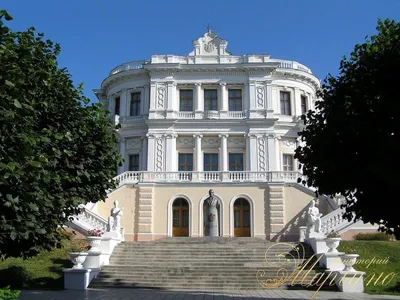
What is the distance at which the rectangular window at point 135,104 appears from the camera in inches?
1571

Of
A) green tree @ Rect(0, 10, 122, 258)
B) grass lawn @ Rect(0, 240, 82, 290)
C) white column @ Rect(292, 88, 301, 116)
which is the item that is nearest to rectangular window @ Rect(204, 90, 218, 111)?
white column @ Rect(292, 88, 301, 116)

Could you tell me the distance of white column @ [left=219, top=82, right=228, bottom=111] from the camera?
38.1m

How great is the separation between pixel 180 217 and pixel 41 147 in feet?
69.5

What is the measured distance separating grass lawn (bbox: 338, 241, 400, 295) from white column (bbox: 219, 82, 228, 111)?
17735 mm

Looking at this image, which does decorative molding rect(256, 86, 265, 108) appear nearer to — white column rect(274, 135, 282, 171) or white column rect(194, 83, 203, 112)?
white column rect(274, 135, 282, 171)

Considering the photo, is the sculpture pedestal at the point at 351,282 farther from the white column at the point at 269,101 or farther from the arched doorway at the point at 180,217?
the white column at the point at 269,101

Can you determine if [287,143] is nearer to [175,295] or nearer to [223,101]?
[223,101]

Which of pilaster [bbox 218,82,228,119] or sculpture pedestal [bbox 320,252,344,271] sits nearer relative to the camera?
sculpture pedestal [bbox 320,252,344,271]

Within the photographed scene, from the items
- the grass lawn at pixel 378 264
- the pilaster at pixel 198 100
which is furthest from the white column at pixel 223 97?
the grass lawn at pixel 378 264

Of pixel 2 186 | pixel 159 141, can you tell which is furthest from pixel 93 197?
pixel 159 141

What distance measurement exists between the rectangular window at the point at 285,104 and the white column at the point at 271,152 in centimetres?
396

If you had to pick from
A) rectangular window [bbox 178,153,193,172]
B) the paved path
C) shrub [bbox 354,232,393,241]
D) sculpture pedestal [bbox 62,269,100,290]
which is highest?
rectangular window [bbox 178,153,193,172]

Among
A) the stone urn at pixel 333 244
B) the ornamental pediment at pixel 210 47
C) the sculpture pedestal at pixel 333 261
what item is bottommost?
the sculpture pedestal at pixel 333 261

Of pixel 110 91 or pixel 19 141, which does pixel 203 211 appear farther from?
pixel 19 141
